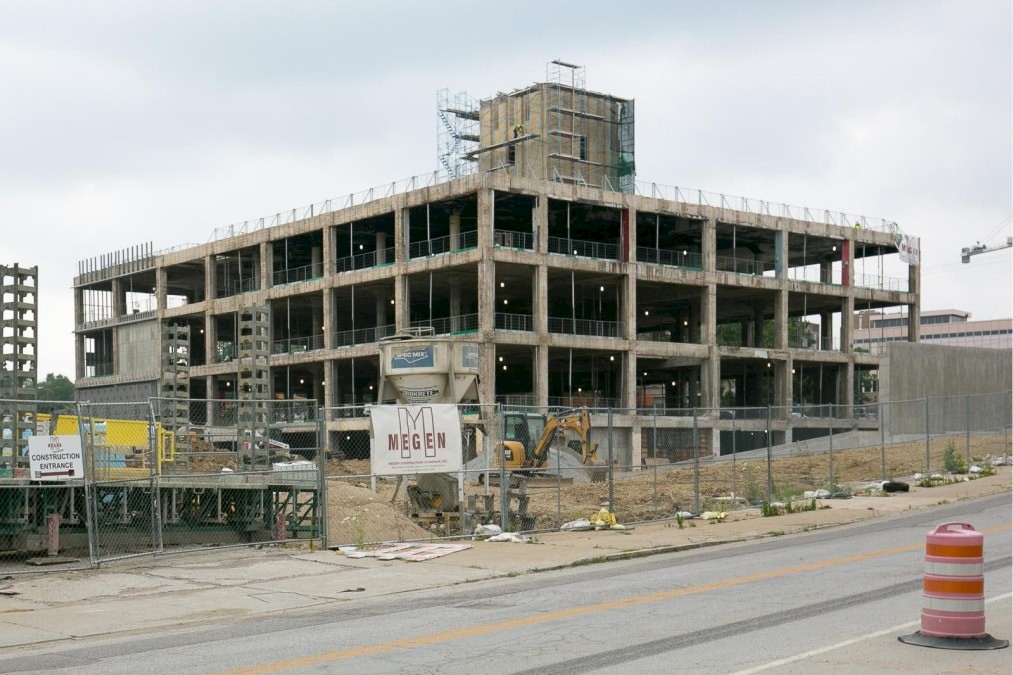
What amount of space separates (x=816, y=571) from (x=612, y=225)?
5693 centimetres

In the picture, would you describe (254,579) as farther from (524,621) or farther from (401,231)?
(401,231)

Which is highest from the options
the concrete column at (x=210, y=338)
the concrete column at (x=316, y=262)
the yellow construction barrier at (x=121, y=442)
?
the concrete column at (x=316, y=262)

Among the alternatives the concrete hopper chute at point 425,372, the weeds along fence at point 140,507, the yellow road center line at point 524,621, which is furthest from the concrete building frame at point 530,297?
the yellow road center line at point 524,621

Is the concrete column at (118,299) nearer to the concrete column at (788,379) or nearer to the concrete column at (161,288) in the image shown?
the concrete column at (161,288)

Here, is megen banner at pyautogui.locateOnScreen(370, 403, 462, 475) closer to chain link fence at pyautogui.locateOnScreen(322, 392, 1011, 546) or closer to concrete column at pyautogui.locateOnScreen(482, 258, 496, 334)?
chain link fence at pyautogui.locateOnScreen(322, 392, 1011, 546)

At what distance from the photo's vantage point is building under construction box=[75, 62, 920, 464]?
64188mm

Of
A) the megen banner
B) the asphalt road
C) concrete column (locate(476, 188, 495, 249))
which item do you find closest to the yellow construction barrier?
the megen banner

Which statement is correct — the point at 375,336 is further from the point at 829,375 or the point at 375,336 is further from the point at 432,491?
the point at 432,491

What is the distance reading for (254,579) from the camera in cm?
1672

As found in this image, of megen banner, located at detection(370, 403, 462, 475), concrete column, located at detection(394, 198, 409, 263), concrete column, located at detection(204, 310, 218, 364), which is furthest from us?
concrete column, located at detection(204, 310, 218, 364)

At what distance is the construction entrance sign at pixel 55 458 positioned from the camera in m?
17.2

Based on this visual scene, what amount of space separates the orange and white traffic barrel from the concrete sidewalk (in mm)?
7429

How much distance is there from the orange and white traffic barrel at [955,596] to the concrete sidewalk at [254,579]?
7.43 m

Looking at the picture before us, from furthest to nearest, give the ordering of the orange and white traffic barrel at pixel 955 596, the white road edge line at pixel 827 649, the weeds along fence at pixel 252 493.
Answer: the weeds along fence at pixel 252 493
the orange and white traffic barrel at pixel 955 596
the white road edge line at pixel 827 649
